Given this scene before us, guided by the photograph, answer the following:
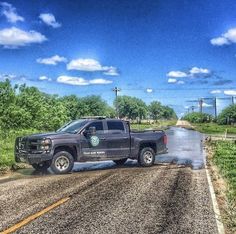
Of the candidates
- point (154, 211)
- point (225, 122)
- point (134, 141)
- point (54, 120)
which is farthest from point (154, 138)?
point (225, 122)

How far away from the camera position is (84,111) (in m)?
137

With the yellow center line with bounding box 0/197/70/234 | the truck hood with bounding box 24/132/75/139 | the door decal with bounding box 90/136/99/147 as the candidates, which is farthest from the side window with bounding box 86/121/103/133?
the yellow center line with bounding box 0/197/70/234

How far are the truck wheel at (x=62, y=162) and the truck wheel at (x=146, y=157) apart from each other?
3.74 m

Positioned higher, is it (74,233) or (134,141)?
(134,141)

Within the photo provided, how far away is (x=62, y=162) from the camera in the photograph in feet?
57.2

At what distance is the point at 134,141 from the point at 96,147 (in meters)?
2.02

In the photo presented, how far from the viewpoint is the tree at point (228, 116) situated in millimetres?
148163

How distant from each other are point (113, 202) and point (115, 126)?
28.8ft

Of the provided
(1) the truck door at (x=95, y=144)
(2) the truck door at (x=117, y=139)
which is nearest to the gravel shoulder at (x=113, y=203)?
(1) the truck door at (x=95, y=144)

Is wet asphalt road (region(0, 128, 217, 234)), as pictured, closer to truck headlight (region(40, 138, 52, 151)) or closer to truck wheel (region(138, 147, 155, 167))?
truck headlight (region(40, 138, 52, 151))

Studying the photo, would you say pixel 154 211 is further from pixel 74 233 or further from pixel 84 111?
pixel 84 111

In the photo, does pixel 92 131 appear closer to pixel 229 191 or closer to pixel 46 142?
pixel 46 142

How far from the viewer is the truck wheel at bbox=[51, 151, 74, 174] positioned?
1727cm

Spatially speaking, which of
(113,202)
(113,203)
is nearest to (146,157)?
(113,202)
